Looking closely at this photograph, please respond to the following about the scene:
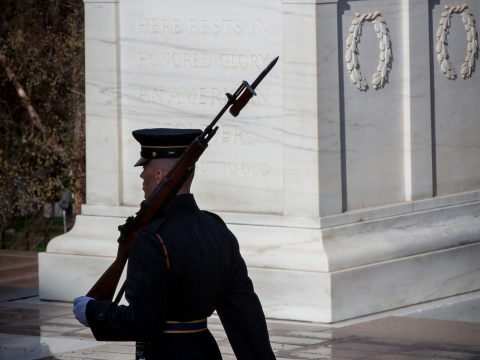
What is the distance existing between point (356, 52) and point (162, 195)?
519 cm

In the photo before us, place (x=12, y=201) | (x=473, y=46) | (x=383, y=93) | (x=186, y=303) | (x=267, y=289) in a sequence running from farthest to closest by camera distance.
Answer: (x=12, y=201) → (x=473, y=46) → (x=383, y=93) → (x=267, y=289) → (x=186, y=303)

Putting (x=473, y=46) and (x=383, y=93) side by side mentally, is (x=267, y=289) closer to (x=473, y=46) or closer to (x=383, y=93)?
(x=383, y=93)

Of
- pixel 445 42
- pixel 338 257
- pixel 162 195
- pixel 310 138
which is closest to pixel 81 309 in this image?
pixel 162 195

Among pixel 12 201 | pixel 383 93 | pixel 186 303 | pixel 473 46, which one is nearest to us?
pixel 186 303

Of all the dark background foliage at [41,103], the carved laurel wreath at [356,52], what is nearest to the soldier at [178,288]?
the carved laurel wreath at [356,52]

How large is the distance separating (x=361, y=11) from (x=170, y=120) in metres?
1.72

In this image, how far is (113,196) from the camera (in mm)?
10359

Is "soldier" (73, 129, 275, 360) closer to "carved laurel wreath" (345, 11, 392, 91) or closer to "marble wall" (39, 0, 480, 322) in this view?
"marble wall" (39, 0, 480, 322)

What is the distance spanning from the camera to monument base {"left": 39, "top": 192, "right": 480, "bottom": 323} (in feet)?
30.1

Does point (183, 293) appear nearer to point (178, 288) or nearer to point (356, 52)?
point (178, 288)

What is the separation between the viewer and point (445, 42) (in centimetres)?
1055

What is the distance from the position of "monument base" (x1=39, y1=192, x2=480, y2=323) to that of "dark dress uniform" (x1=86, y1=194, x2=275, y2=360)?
13.2 feet

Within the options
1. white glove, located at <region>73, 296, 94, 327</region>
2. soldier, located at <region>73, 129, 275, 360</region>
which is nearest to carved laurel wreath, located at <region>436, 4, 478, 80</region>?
soldier, located at <region>73, 129, 275, 360</region>

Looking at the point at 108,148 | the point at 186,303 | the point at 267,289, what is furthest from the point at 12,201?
the point at 186,303
